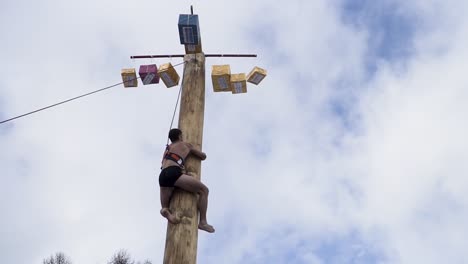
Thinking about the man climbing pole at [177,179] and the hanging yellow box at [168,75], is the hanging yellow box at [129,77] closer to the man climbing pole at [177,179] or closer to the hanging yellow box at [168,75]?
the hanging yellow box at [168,75]

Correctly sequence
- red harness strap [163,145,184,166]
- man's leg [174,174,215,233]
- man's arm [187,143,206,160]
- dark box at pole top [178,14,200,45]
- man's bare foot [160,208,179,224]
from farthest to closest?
→ 1. dark box at pole top [178,14,200,45]
2. man's arm [187,143,206,160]
3. red harness strap [163,145,184,166]
4. man's leg [174,174,215,233]
5. man's bare foot [160,208,179,224]

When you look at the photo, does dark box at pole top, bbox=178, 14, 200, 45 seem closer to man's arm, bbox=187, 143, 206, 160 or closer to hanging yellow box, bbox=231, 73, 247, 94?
hanging yellow box, bbox=231, 73, 247, 94

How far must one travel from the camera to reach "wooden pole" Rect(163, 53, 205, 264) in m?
2.99

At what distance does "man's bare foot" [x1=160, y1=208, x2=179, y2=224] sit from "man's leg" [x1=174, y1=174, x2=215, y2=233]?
0.74 feet

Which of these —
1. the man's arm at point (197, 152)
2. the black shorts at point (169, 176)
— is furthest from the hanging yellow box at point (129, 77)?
the black shorts at point (169, 176)

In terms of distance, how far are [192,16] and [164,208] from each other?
2149 millimetres

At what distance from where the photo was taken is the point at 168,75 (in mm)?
4914

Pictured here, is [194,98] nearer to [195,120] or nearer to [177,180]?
[195,120]

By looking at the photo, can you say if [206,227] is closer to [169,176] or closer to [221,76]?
[169,176]

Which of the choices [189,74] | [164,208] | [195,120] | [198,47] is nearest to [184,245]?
[164,208]

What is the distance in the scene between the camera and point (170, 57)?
Answer: 5.05 meters

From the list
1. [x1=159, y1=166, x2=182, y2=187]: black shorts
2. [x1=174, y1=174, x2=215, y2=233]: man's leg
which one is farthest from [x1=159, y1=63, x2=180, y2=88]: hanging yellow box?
[x1=174, y1=174, x2=215, y2=233]: man's leg

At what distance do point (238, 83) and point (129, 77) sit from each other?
137cm

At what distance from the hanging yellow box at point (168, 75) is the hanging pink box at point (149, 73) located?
0.14 m
